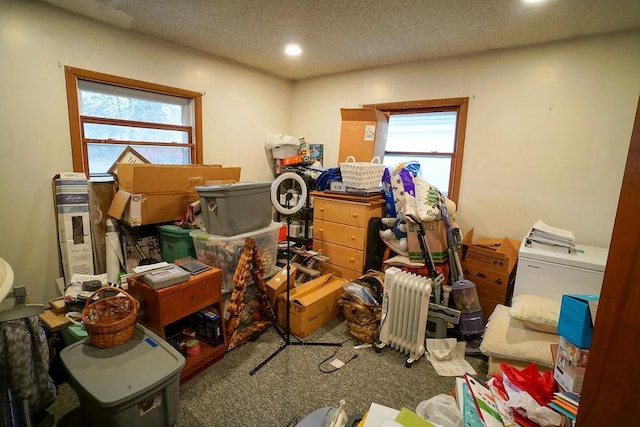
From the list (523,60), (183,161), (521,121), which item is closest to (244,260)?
(183,161)

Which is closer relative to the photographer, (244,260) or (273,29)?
(244,260)

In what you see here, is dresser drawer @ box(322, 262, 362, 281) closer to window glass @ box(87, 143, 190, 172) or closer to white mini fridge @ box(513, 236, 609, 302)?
white mini fridge @ box(513, 236, 609, 302)

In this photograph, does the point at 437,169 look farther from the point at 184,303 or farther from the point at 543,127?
the point at 184,303

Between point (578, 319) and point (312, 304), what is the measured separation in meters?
1.70

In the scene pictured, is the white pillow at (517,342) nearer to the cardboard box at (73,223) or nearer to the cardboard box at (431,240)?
the cardboard box at (431,240)

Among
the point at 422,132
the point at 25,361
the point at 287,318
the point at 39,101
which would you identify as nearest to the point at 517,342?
the point at 287,318

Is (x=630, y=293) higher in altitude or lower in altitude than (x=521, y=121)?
lower

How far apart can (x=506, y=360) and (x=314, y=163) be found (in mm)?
2844

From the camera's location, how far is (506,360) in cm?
186

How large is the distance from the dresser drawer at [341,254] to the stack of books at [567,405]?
6.04ft

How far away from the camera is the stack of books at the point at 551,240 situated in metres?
2.20

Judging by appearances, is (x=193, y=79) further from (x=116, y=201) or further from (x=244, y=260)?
(x=244, y=260)

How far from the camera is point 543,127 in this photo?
265cm

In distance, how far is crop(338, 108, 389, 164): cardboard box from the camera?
3.24 meters
